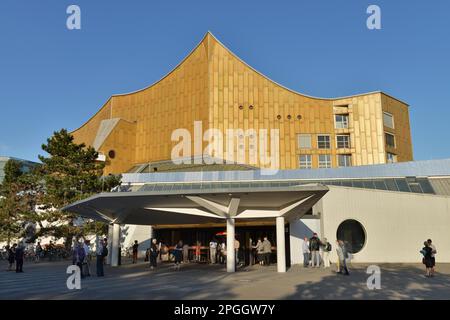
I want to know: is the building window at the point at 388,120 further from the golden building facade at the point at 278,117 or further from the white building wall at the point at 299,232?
the white building wall at the point at 299,232

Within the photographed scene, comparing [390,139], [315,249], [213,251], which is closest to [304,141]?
[390,139]

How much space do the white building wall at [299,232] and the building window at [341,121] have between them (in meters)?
21.7

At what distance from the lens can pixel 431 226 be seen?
25.5m

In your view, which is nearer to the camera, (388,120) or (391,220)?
(391,220)

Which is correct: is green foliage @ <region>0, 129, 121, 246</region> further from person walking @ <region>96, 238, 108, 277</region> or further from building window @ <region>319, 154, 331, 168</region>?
building window @ <region>319, 154, 331, 168</region>

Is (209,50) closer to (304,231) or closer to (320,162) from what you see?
(320,162)

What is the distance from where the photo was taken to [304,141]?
44.7 m

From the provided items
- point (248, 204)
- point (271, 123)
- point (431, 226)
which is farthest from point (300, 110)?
point (248, 204)

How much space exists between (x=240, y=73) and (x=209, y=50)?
429 cm

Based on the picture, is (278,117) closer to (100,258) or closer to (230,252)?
(230,252)

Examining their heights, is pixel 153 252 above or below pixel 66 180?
below

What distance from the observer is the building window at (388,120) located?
44.8 m

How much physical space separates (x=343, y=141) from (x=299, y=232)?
22.6 meters

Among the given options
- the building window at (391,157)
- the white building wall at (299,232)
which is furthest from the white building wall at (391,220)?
the building window at (391,157)
